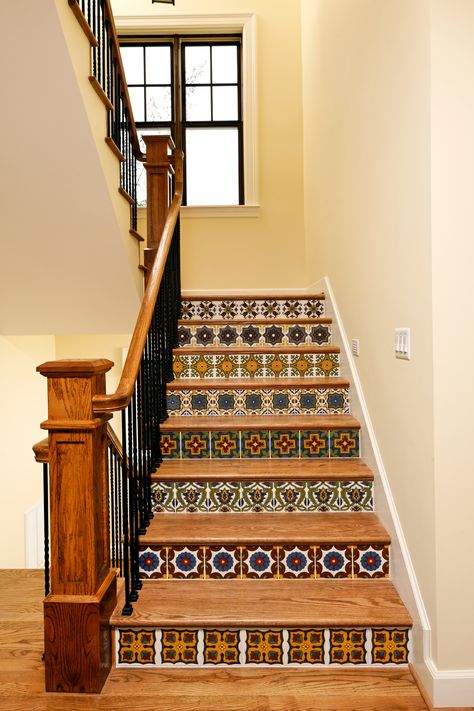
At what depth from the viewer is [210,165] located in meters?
5.41

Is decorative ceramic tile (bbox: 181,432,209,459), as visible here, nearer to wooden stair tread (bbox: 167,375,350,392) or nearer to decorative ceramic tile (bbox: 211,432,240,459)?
decorative ceramic tile (bbox: 211,432,240,459)

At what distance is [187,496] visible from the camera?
2.54 m

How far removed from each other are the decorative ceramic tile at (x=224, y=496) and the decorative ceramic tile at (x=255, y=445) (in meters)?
0.30

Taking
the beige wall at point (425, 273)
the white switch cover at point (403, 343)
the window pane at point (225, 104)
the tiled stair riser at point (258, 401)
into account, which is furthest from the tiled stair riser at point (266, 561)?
the window pane at point (225, 104)

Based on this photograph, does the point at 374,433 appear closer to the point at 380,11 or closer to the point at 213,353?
the point at 213,353

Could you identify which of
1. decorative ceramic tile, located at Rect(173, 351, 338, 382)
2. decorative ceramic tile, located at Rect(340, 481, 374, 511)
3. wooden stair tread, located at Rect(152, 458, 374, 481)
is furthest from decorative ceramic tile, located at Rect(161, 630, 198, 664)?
decorative ceramic tile, located at Rect(173, 351, 338, 382)

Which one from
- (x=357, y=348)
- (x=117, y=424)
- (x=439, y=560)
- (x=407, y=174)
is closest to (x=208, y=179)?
(x=117, y=424)

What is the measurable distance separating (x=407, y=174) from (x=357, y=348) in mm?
1098

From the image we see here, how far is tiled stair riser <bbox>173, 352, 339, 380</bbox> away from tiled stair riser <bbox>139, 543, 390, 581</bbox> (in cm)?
128

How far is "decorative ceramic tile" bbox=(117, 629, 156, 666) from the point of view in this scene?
78.0 inches

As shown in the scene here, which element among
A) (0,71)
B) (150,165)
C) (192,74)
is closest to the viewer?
(0,71)

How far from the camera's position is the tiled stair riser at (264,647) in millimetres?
1960

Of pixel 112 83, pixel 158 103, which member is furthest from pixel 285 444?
pixel 158 103

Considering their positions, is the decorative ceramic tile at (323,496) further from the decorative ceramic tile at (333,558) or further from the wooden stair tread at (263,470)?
the decorative ceramic tile at (333,558)
